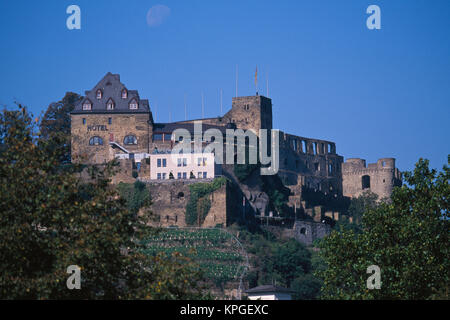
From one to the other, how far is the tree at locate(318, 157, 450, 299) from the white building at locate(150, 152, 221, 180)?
4836 centimetres

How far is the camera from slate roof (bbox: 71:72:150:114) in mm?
99875

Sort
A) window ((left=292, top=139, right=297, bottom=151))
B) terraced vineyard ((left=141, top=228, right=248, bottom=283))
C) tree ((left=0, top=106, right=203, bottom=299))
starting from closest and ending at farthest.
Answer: tree ((left=0, top=106, right=203, bottom=299)) < terraced vineyard ((left=141, top=228, right=248, bottom=283)) < window ((left=292, top=139, right=297, bottom=151))

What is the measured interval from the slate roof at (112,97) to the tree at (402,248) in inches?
2251

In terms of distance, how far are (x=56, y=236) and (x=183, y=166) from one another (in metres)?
63.2

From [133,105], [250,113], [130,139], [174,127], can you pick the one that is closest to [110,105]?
[133,105]

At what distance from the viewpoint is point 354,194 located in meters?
120

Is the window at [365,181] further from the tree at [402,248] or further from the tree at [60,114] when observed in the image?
the tree at [402,248]

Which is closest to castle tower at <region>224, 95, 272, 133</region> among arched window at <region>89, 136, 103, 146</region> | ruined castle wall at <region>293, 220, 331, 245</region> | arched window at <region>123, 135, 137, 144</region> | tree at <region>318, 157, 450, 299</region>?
arched window at <region>123, 135, 137, 144</region>

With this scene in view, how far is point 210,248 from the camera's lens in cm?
8294

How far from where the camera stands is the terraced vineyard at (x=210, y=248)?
259ft

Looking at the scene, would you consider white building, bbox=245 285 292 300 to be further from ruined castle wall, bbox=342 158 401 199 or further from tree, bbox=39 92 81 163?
ruined castle wall, bbox=342 158 401 199

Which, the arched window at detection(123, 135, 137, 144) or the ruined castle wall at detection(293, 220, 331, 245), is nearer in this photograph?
the ruined castle wall at detection(293, 220, 331, 245)

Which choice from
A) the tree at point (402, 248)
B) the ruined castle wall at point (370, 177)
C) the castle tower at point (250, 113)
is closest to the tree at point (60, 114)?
the castle tower at point (250, 113)

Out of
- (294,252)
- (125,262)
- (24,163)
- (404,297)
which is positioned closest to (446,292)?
(404,297)
